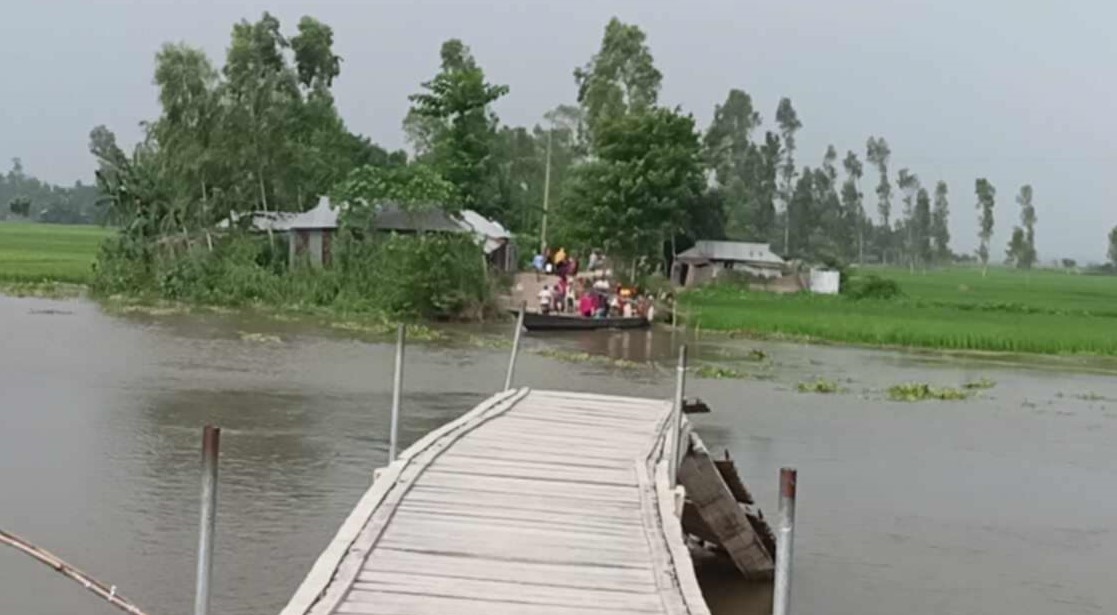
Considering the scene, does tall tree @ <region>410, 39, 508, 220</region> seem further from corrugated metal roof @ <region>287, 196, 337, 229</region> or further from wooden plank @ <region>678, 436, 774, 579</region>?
wooden plank @ <region>678, 436, 774, 579</region>

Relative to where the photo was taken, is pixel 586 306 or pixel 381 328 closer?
pixel 381 328

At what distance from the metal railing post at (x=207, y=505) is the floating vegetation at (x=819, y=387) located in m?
17.9

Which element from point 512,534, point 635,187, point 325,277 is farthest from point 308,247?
point 512,534

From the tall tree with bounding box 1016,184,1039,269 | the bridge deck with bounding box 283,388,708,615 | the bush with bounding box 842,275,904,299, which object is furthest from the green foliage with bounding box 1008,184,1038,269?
the bridge deck with bounding box 283,388,708,615

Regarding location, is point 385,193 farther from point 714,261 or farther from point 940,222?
point 940,222

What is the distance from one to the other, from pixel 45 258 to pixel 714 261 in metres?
23.8

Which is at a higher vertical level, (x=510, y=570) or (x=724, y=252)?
(x=724, y=252)

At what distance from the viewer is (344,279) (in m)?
34.9

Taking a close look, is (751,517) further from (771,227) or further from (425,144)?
(771,227)

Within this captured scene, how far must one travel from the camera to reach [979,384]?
991 inches

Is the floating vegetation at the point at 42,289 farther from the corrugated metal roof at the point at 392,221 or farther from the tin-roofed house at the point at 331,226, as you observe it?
the tin-roofed house at the point at 331,226

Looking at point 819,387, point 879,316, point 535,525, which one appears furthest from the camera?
point 879,316

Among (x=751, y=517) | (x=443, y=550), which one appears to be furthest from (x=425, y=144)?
(x=443, y=550)

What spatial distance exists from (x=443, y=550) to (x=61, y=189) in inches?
5129
